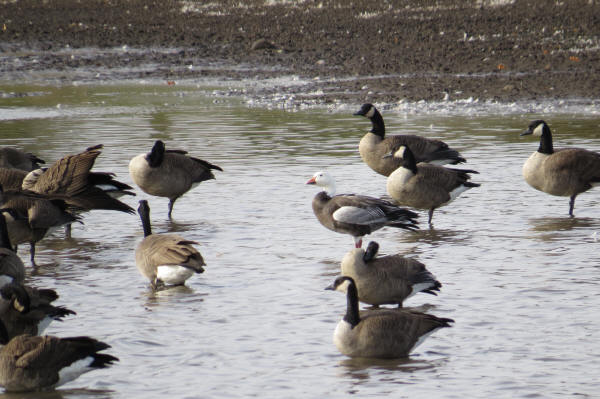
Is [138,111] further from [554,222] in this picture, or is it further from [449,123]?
[554,222]

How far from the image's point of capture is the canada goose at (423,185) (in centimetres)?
1417

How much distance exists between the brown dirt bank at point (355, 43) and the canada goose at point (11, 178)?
16.0 metres

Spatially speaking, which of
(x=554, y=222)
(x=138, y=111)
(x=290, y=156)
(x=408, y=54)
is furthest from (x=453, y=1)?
(x=554, y=222)

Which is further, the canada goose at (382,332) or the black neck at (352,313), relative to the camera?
the black neck at (352,313)

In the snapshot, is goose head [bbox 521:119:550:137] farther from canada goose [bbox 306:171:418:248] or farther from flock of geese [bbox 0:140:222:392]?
flock of geese [bbox 0:140:222:392]

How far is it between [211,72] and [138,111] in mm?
9340

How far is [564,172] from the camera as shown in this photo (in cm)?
1468

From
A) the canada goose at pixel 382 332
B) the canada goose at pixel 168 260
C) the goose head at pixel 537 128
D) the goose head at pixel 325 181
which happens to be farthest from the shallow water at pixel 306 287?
the goose head at pixel 537 128

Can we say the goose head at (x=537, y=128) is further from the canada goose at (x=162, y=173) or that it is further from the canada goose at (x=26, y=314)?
the canada goose at (x=26, y=314)

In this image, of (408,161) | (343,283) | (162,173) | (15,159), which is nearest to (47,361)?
(343,283)

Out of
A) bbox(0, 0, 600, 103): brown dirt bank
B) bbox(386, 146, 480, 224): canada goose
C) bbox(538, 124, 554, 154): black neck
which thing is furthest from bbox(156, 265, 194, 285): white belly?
bbox(0, 0, 600, 103): brown dirt bank

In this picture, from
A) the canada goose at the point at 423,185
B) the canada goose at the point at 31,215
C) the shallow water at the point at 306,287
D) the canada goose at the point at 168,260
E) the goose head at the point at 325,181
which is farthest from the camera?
the canada goose at the point at 423,185

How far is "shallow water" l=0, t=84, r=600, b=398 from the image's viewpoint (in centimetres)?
810

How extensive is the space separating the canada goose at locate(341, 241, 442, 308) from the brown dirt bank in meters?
19.0
